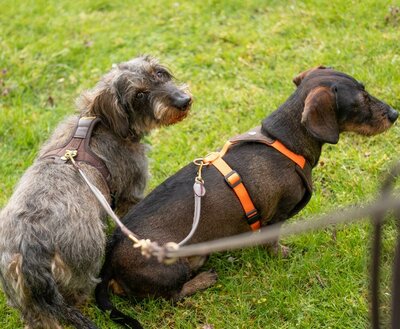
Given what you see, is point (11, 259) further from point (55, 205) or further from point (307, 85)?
point (307, 85)

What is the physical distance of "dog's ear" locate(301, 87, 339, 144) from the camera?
3662 millimetres

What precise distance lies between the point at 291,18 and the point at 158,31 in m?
1.80

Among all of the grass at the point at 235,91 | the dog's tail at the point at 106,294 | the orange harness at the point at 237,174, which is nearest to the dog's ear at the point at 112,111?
the orange harness at the point at 237,174

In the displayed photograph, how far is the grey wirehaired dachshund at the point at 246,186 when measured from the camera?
3.72 meters

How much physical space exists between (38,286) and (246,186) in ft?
5.01

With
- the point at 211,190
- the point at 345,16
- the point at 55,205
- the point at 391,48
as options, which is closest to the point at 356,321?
the point at 211,190

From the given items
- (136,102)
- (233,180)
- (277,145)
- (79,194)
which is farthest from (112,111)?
(277,145)

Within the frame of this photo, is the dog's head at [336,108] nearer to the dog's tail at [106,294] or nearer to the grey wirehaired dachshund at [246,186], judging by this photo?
the grey wirehaired dachshund at [246,186]

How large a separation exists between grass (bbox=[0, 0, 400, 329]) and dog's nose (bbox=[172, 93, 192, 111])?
118 cm

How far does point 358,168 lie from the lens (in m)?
4.85

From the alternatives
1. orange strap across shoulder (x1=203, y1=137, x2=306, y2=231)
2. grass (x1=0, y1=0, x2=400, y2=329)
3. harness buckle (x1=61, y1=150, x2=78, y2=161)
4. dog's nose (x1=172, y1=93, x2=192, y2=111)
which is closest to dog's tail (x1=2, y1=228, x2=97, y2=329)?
grass (x1=0, y1=0, x2=400, y2=329)

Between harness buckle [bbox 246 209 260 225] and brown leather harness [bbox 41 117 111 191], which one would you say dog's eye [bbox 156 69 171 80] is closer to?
brown leather harness [bbox 41 117 111 191]

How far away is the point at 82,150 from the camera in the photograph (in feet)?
13.2

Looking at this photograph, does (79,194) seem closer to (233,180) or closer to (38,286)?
(38,286)
